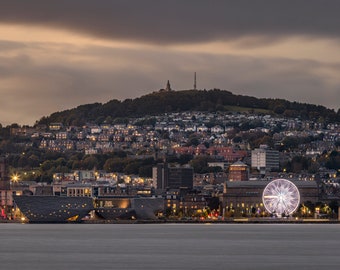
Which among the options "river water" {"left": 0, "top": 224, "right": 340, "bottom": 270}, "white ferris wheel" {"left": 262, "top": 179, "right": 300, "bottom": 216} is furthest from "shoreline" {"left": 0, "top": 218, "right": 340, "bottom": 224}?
"river water" {"left": 0, "top": 224, "right": 340, "bottom": 270}

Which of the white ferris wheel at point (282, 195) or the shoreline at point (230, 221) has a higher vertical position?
the white ferris wheel at point (282, 195)

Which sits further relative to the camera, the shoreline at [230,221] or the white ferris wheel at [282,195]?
the shoreline at [230,221]

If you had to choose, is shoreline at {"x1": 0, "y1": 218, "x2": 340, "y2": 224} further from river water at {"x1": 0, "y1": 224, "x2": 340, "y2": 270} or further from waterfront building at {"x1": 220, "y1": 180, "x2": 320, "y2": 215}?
river water at {"x1": 0, "y1": 224, "x2": 340, "y2": 270}

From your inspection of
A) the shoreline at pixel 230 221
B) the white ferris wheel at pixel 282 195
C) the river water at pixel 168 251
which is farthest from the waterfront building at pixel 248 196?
the river water at pixel 168 251

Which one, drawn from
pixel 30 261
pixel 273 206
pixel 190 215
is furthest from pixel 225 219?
pixel 30 261

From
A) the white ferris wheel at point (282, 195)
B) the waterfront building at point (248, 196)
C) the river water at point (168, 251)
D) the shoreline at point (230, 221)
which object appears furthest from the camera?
the waterfront building at point (248, 196)

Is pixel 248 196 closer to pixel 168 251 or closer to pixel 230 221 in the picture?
pixel 230 221

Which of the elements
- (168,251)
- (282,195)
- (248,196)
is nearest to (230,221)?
(248,196)

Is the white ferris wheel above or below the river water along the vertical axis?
above

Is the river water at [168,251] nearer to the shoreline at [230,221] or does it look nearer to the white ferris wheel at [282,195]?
the white ferris wheel at [282,195]
